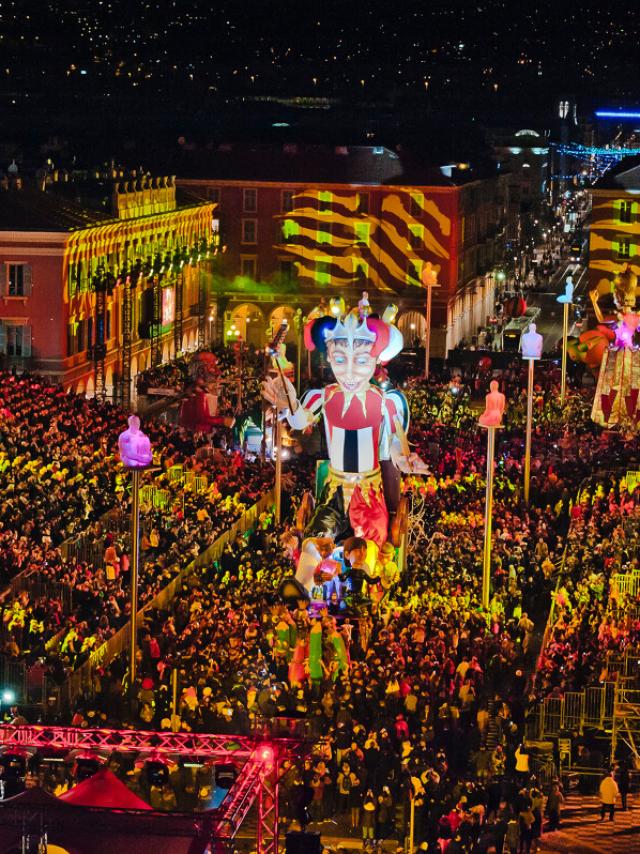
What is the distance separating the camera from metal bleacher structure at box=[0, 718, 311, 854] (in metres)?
25.3

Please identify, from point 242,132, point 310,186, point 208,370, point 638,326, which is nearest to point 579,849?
point 638,326

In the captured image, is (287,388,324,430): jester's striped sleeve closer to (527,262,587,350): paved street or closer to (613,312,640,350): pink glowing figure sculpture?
(613,312,640,350): pink glowing figure sculpture

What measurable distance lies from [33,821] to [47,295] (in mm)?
44845

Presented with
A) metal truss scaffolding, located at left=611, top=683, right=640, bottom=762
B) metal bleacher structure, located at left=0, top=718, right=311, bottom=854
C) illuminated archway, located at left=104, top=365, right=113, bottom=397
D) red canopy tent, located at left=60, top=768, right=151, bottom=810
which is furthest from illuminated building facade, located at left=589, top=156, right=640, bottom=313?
red canopy tent, located at left=60, top=768, right=151, bottom=810

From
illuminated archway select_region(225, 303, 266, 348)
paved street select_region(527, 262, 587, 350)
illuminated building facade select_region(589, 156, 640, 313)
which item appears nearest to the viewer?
illuminated building facade select_region(589, 156, 640, 313)

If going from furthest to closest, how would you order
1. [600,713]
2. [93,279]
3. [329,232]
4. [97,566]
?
[329,232]
[93,279]
[97,566]
[600,713]

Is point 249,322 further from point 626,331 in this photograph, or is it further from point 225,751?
point 225,751

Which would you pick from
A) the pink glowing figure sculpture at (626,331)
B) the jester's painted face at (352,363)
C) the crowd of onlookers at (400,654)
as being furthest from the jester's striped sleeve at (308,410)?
the pink glowing figure sculpture at (626,331)

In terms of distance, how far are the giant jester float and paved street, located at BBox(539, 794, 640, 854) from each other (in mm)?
12134

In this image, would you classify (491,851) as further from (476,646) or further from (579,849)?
(476,646)

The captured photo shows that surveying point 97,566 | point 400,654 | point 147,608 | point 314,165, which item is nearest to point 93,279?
point 314,165

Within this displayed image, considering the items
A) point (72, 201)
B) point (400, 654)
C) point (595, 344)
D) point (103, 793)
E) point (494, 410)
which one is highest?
point (72, 201)

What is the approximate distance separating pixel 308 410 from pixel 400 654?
9.89 metres

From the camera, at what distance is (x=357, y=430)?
4553 cm
